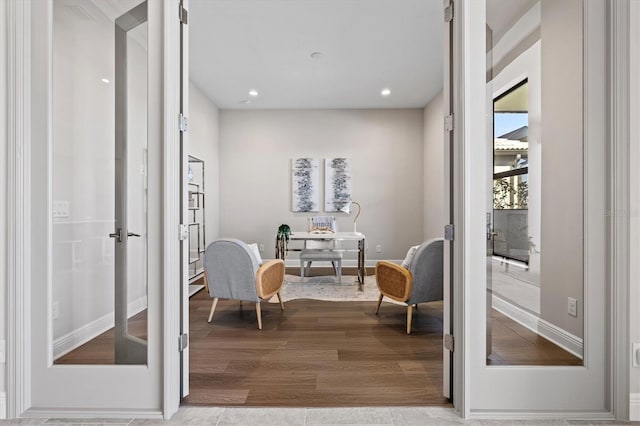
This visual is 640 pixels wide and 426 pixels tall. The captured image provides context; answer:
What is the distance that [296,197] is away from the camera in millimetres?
6504

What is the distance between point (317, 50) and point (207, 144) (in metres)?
2.68

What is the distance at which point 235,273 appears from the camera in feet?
10.6

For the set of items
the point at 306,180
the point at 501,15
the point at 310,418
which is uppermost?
the point at 501,15

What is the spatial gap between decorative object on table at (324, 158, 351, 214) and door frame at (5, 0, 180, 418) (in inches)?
187

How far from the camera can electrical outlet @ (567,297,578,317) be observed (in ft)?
6.07

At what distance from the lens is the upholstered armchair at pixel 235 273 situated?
3.18m

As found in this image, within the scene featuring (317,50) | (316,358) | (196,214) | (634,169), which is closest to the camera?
(634,169)

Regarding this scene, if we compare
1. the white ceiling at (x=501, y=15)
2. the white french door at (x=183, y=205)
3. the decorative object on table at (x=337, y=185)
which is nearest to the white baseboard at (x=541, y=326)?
the white ceiling at (x=501, y=15)

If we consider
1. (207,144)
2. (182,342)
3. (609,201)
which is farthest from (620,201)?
(207,144)

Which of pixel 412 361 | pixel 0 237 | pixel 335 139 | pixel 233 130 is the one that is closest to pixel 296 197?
pixel 335 139

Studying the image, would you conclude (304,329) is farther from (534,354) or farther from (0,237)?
Answer: (0,237)

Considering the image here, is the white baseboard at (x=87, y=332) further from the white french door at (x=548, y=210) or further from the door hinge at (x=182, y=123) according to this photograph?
the white french door at (x=548, y=210)

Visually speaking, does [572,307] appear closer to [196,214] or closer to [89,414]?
[89,414]

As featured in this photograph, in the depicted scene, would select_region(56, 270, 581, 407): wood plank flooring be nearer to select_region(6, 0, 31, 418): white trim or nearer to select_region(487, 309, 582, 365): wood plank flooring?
select_region(487, 309, 582, 365): wood plank flooring
